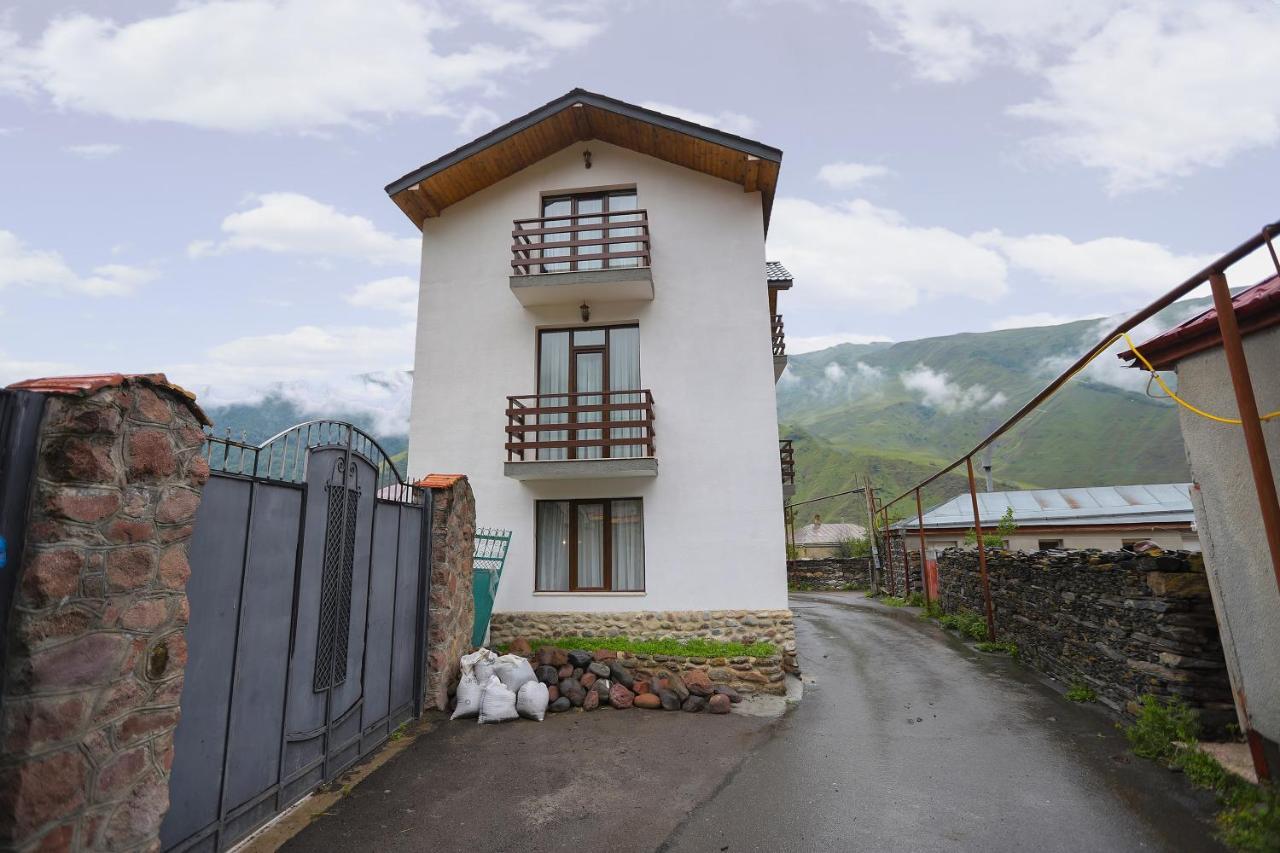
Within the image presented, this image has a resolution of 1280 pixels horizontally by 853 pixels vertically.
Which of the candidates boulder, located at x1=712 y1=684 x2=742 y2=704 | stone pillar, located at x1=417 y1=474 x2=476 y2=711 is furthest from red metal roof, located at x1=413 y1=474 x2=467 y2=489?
boulder, located at x1=712 y1=684 x2=742 y2=704

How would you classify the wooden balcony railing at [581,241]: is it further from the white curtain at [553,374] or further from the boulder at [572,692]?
the boulder at [572,692]

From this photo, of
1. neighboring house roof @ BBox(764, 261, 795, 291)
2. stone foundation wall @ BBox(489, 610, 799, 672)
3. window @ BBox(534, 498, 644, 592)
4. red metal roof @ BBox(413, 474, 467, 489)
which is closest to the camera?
red metal roof @ BBox(413, 474, 467, 489)

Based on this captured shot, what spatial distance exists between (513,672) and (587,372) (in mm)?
5648

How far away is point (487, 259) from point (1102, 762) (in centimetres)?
1187

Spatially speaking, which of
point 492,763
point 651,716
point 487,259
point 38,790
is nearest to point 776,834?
point 492,763

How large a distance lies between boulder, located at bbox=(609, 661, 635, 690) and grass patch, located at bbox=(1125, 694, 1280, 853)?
19.1ft

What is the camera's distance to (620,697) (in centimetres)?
848

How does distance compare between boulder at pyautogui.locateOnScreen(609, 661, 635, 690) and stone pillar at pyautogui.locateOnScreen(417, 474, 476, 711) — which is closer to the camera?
stone pillar at pyautogui.locateOnScreen(417, 474, 476, 711)

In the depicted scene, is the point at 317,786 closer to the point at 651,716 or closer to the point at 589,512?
the point at 651,716

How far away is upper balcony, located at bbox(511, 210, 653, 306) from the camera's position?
36.6 ft

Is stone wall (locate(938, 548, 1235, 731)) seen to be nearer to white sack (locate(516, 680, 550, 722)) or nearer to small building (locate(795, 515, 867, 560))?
white sack (locate(516, 680, 550, 722))

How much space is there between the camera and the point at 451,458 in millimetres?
11523

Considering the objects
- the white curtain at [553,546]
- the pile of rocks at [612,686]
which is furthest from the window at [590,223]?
the pile of rocks at [612,686]

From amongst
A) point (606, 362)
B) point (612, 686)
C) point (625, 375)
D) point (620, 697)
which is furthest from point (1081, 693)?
point (606, 362)
